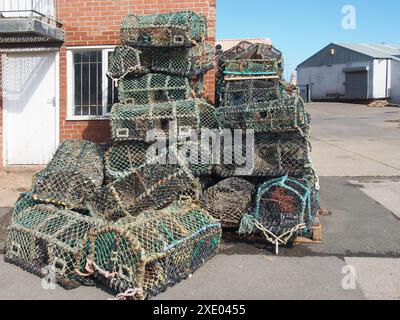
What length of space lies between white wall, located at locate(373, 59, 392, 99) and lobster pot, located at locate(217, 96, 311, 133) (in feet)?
103

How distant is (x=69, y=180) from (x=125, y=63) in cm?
246

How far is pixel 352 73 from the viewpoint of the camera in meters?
37.3

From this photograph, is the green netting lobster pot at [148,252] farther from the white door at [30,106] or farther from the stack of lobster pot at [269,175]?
the white door at [30,106]

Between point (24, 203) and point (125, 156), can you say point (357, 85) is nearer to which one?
point (125, 156)

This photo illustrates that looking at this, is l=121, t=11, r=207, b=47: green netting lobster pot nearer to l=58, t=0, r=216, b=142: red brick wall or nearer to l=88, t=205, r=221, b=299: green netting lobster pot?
l=58, t=0, r=216, b=142: red brick wall

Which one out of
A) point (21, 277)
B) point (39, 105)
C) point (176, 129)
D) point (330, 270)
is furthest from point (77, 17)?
point (330, 270)

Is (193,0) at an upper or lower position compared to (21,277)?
upper

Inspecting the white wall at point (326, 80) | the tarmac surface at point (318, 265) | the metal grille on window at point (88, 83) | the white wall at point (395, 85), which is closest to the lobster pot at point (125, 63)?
the metal grille on window at point (88, 83)

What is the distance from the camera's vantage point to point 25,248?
16.5 ft

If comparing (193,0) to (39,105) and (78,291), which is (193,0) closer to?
(39,105)

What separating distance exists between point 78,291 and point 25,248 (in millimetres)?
938

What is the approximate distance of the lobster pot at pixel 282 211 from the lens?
5.38 metres

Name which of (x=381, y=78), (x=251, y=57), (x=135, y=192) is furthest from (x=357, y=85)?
(x=135, y=192)

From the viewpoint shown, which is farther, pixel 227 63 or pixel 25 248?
pixel 227 63
